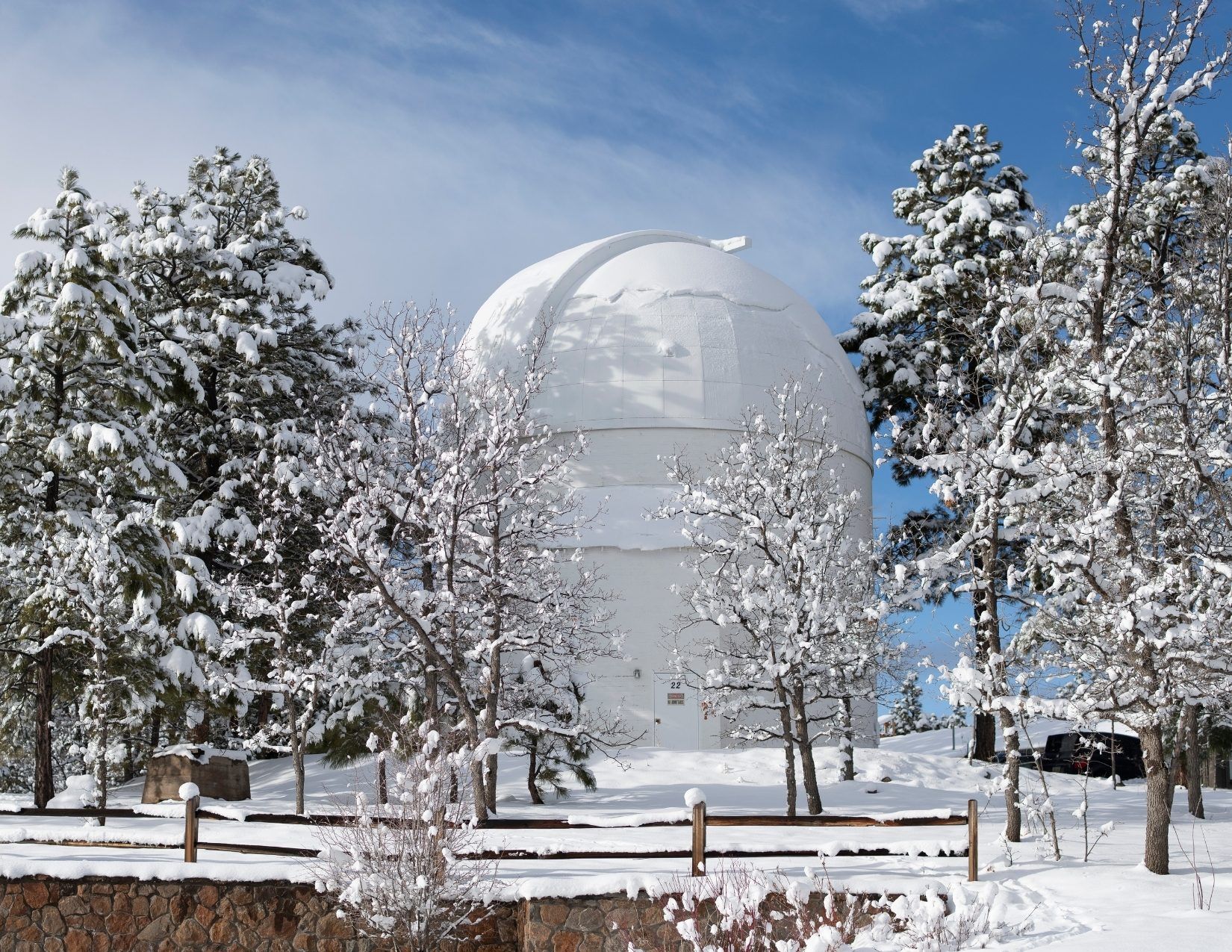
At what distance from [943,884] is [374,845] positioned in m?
4.64

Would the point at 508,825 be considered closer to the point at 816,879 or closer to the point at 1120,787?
the point at 816,879

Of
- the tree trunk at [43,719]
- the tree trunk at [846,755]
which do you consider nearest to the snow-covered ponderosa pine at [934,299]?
the tree trunk at [846,755]

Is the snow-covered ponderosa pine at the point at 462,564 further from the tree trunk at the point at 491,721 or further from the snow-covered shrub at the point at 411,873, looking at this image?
the snow-covered shrub at the point at 411,873

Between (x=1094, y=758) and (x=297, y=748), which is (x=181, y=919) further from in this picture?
(x=1094, y=758)

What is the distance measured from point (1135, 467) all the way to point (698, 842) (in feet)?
17.6

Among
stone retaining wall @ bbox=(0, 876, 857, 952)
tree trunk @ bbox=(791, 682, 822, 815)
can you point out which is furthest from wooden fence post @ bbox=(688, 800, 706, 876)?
tree trunk @ bbox=(791, 682, 822, 815)

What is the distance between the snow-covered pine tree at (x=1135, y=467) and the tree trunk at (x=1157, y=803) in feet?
0.04

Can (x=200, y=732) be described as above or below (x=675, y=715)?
below

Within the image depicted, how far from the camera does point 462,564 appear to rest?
17531mm

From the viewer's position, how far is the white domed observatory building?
24516 millimetres

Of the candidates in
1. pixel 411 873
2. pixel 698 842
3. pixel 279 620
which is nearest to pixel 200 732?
pixel 279 620

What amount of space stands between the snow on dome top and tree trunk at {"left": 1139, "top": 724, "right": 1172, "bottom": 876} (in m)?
15.4

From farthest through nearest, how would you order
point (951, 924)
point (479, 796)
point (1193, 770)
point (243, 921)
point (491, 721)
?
point (1193, 770)
point (491, 721)
point (479, 796)
point (243, 921)
point (951, 924)

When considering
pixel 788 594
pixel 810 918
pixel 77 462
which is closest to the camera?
pixel 810 918
